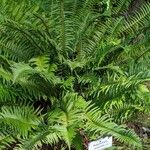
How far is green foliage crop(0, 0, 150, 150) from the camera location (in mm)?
3969

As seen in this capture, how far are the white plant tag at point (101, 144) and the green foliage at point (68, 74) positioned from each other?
6cm

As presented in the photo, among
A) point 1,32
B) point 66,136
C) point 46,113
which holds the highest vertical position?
point 1,32

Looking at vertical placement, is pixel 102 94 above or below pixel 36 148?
above

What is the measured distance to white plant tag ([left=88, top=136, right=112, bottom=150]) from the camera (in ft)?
13.1

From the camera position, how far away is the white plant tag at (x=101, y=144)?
13.1ft

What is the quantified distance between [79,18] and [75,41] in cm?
37

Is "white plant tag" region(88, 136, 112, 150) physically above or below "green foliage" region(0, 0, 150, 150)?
below

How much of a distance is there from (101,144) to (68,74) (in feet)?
2.59

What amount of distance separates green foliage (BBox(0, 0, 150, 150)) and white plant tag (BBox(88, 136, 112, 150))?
58mm

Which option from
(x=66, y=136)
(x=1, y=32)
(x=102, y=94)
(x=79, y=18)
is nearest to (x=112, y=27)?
(x=79, y=18)

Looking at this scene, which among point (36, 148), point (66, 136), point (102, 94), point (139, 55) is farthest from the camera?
point (139, 55)

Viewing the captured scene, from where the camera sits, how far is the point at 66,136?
146 inches

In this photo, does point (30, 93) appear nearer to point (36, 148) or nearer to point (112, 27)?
point (36, 148)

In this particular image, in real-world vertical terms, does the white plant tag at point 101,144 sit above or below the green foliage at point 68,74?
below
